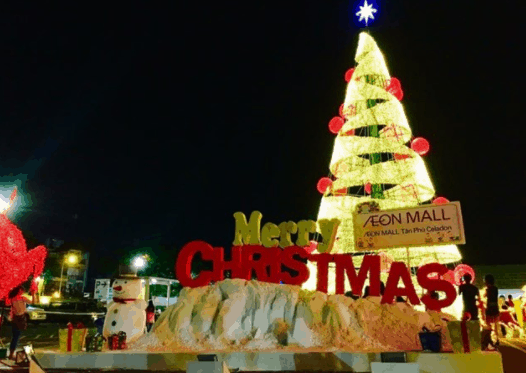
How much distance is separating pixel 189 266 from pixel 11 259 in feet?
18.6

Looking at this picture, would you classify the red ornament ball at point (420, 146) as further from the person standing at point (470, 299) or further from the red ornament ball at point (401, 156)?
the person standing at point (470, 299)

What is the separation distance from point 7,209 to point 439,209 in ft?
45.1

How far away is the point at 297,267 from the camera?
12.4 m

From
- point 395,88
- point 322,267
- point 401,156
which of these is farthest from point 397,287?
point 395,88

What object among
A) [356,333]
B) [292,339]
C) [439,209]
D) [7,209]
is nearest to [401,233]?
[439,209]

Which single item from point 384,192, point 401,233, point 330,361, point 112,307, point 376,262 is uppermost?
point 384,192

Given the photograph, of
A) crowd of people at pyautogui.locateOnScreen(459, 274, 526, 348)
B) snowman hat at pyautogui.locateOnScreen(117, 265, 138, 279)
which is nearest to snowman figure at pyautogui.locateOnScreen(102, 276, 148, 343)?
snowman hat at pyautogui.locateOnScreen(117, 265, 138, 279)

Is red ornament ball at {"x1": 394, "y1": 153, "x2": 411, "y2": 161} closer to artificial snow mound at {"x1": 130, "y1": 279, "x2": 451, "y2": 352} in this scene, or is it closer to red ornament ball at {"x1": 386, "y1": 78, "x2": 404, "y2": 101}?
red ornament ball at {"x1": 386, "y1": 78, "x2": 404, "y2": 101}

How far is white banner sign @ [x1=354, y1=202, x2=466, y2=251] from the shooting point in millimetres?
13992

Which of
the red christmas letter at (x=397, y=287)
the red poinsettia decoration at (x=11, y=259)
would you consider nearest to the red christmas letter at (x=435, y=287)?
the red christmas letter at (x=397, y=287)

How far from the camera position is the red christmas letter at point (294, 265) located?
12133 millimetres

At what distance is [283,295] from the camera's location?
11023 mm

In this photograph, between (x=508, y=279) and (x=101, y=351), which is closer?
(x=101, y=351)

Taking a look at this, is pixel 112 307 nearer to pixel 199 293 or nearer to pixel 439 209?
pixel 199 293
